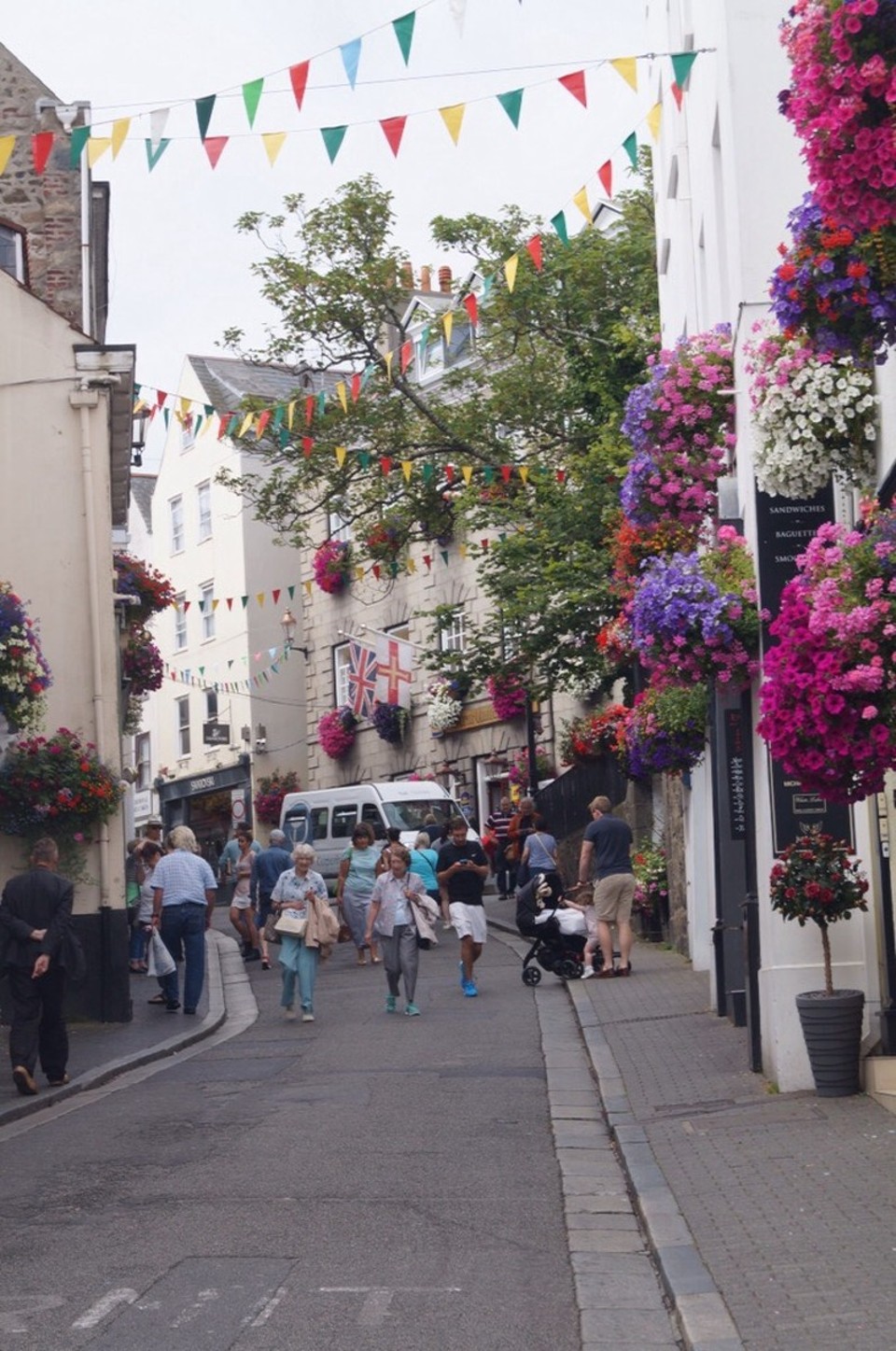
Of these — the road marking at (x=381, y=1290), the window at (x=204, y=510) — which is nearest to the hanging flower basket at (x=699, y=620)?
the road marking at (x=381, y=1290)

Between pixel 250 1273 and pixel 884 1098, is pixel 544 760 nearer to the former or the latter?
pixel 884 1098

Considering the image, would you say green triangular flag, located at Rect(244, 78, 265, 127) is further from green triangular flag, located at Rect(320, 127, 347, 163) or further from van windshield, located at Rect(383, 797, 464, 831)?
van windshield, located at Rect(383, 797, 464, 831)

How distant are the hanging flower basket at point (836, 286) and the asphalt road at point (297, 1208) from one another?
4.01 metres

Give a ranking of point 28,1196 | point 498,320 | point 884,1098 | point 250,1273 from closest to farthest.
Result: 1. point 250,1273
2. point 28,1196
3. point 884,1098
4. point 498,320

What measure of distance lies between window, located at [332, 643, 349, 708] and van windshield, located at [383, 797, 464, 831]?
15.6 meters

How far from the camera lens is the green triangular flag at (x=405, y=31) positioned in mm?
11648

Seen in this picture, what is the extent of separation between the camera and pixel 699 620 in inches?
482

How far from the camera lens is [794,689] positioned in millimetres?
9047

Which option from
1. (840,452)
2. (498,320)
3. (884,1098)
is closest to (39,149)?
(840,452)

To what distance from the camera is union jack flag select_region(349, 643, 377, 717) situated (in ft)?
143

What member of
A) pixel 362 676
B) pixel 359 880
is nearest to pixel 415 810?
pixel 362 676

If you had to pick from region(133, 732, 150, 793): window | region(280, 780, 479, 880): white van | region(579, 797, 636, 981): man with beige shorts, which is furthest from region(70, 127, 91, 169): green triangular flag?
region(133, 732, 150, 793): window

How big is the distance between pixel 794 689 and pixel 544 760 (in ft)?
101

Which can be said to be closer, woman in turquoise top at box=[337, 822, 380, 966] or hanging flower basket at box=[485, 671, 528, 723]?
woman in turquoise top at box=[337, 822, 380, 966]
